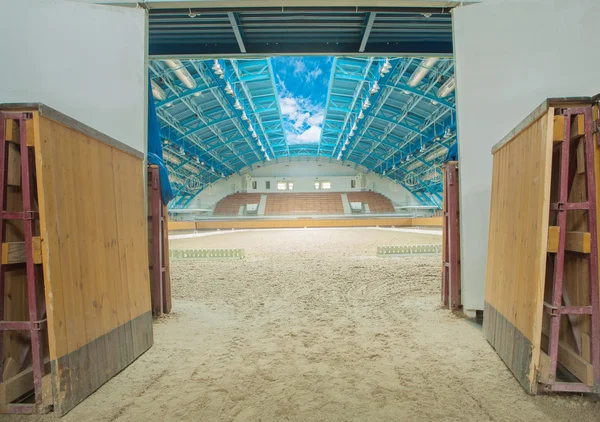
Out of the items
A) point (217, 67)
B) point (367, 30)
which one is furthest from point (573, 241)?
point (217, 67)

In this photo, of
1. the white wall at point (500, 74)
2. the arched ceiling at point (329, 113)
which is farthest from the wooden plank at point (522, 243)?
the arched ceiling at point (329, 113)

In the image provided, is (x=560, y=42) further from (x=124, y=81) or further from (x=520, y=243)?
(x=124, y=81)

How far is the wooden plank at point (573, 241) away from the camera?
2.39 meters

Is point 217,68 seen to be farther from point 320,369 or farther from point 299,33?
point 320,369

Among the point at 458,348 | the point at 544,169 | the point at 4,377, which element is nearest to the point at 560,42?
the point at 544,169

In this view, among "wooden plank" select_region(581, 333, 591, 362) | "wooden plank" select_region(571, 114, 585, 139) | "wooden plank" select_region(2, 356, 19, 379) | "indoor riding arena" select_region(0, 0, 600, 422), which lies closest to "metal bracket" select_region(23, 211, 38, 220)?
"indoor riding arena" select_region(0, 0, 600, 422)

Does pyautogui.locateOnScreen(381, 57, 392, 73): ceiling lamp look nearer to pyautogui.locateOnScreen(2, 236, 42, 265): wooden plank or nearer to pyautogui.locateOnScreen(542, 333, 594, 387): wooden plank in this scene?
pyautogui.locateOnScreen(542, 333, 594, 387): wooden plank

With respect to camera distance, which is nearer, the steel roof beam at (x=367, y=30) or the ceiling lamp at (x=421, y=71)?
the steel roof beam at (x=367, y=30)

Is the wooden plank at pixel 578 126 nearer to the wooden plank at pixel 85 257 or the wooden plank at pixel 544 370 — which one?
the wooden plank at pixel 544 370

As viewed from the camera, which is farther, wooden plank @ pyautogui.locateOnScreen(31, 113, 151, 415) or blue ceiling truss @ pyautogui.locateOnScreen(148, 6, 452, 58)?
blue ceiling truss @ pyautogui.locateOnScreen(148, 6, 452, 58)

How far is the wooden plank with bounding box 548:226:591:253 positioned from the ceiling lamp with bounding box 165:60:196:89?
17654 mm

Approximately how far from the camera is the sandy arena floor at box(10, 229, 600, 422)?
234 centimetres

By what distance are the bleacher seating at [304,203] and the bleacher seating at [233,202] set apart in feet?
8.39

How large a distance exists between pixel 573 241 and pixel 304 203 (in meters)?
45.7
